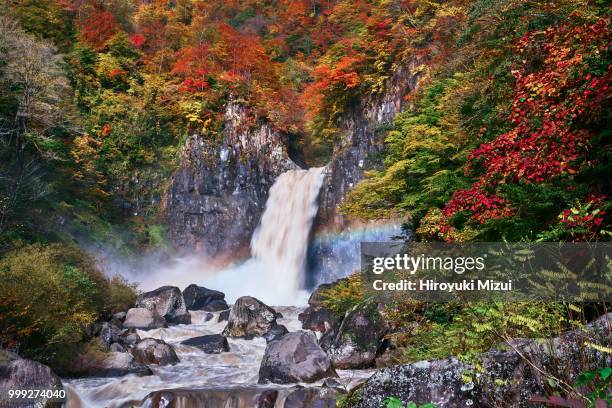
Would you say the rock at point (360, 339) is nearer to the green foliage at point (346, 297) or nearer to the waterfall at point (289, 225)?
the green foliage at point (346, 297)

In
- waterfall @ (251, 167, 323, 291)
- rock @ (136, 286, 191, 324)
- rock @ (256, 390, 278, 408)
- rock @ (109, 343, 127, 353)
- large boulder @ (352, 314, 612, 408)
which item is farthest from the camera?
waterfall @ (251, 167, 323, 291)

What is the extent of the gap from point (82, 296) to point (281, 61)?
29342 millimetres

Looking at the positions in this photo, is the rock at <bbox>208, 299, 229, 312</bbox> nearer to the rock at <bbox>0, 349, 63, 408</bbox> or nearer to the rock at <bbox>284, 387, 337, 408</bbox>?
the rock at <bbox>0, 349, 63, 408</bbox>

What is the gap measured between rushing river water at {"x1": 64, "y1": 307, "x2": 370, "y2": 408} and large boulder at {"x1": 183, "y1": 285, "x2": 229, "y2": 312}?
5.24 meters

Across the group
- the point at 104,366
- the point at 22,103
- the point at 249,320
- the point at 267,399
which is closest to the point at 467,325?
the point at 267,399

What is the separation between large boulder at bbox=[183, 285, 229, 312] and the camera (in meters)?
18.8

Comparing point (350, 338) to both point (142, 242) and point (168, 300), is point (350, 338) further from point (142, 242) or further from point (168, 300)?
point (142, 242)

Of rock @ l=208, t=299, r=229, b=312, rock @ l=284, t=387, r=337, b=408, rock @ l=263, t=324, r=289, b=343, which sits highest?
rock @ l=208, t=299, r=229, b=312

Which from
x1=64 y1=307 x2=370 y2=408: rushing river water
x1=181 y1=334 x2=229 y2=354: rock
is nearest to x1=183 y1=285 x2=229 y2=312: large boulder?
x1=64 y1=307 x2=370 y2=408: rushing river water

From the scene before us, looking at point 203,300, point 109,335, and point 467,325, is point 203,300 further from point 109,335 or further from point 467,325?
point 467,325

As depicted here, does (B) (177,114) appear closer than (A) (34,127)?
No

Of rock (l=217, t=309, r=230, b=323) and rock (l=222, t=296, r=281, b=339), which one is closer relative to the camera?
rock (l=222, t=296, r=281, b=339)

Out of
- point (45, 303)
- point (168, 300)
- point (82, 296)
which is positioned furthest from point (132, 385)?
point (168, 300)

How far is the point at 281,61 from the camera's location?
124ft
